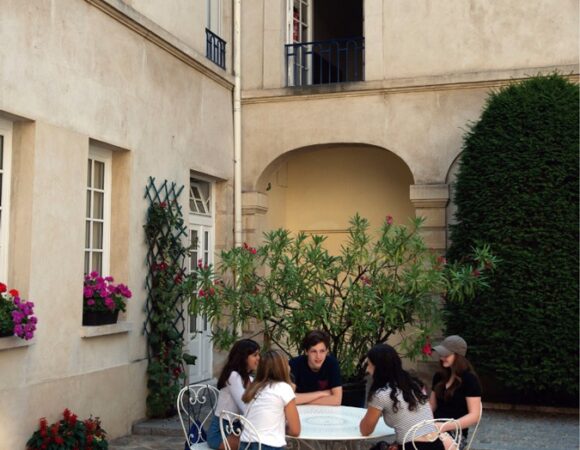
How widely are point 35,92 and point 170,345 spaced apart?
3168 mm

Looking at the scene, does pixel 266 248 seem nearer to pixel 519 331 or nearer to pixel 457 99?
pixel 519 331

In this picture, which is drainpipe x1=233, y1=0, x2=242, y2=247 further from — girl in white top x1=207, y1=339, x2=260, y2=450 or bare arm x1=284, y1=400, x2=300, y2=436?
bare arm x1=284, y1=400, x2=300, y2=436

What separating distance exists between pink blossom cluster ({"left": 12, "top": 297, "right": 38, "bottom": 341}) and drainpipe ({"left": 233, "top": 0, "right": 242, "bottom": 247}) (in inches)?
177

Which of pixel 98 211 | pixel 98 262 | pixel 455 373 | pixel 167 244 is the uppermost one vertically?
pixel 98 211

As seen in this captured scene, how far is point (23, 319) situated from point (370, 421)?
311 cm

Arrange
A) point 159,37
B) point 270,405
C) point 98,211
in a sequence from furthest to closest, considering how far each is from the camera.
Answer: point 159,37
point 98,211
point 270,405

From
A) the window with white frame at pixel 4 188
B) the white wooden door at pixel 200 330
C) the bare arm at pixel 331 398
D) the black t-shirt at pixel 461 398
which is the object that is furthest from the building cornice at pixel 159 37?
the black t-shirt at pixel 461 398

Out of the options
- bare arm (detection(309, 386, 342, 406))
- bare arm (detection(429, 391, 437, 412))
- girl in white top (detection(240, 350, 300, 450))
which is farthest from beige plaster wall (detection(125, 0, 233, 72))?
bare arm (detection(429, 391, 437, 412))

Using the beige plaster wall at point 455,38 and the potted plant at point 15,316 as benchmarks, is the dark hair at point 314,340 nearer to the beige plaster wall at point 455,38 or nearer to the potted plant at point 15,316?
the potted plant at point 15,316

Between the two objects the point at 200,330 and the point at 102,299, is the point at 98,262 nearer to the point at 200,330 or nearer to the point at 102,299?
the point at 102,299

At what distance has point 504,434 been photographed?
808cm

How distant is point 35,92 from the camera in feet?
22.1

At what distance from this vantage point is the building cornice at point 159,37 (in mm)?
7852

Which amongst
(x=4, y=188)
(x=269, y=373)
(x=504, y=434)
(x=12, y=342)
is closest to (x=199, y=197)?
(x=4, y=188)
